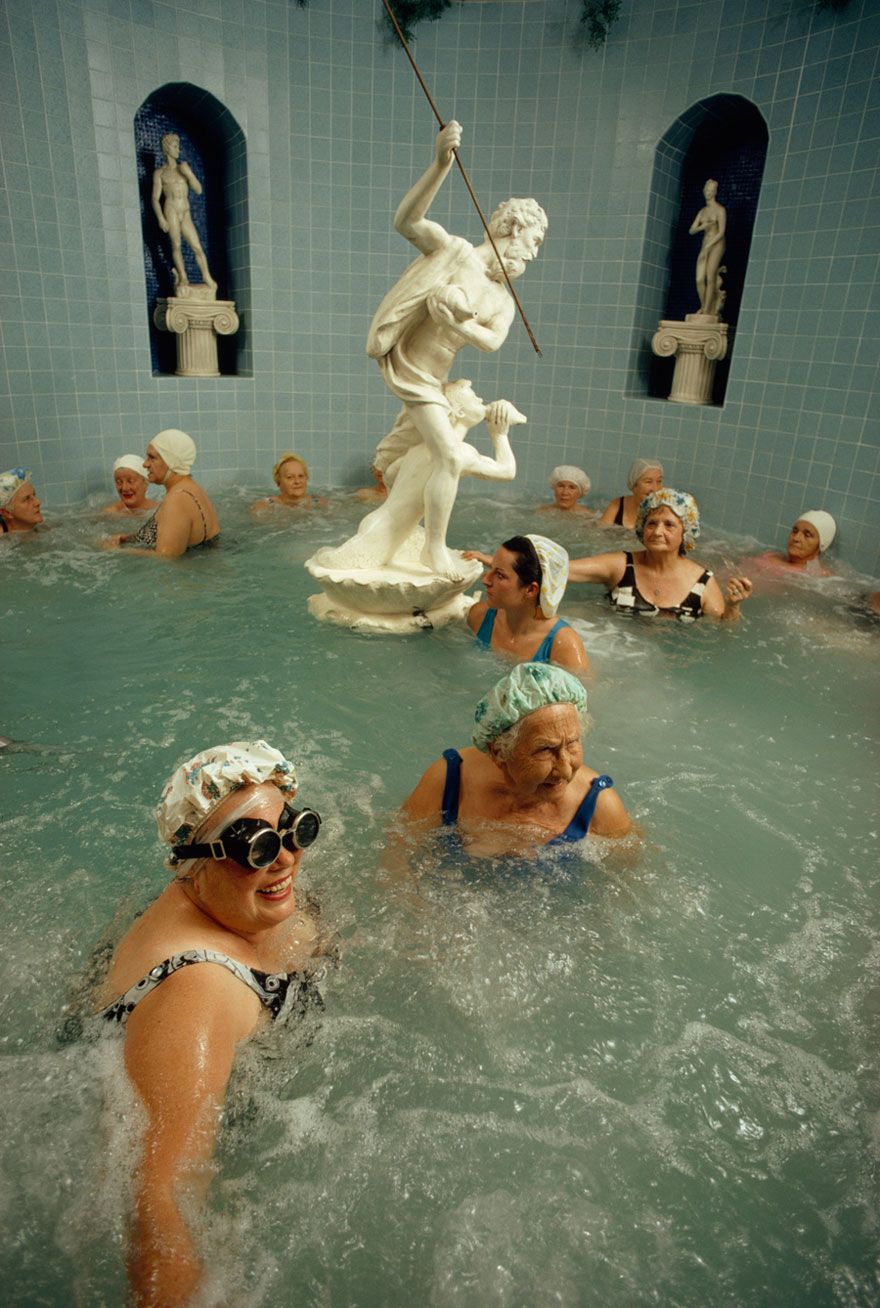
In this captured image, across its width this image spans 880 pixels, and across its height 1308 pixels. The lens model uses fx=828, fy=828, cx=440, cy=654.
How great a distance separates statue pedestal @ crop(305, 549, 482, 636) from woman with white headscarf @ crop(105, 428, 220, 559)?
132 centimetres

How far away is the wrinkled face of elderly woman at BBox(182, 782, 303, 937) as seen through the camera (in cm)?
178

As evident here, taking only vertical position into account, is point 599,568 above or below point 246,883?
below

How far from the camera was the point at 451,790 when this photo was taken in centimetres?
264

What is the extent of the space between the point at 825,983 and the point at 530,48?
8.28 meters

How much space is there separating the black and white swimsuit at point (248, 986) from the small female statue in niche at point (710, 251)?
293 inches

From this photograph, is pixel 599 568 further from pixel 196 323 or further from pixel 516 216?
pixel 196 323

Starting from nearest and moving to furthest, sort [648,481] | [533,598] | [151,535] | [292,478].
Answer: [533,598]
[151,535]
[648,481]
[292,478]

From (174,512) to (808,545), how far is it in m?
4.61

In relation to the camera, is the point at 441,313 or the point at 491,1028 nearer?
the point at 491,1028

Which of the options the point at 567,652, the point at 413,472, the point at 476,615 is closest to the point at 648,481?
the point at 413,472

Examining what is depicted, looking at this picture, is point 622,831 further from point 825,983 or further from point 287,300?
point 287,300

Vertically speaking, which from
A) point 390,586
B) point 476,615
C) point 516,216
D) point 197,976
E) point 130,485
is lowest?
point 476,615

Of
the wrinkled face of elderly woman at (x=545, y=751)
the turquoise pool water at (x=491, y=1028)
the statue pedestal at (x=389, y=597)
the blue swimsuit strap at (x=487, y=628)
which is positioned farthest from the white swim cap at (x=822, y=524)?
the wrinkled face of elderly woman at (x=545, y=751)

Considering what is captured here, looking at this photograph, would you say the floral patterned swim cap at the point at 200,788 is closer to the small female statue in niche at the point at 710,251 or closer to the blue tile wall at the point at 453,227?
the blue tile wall at the point at 453,227
